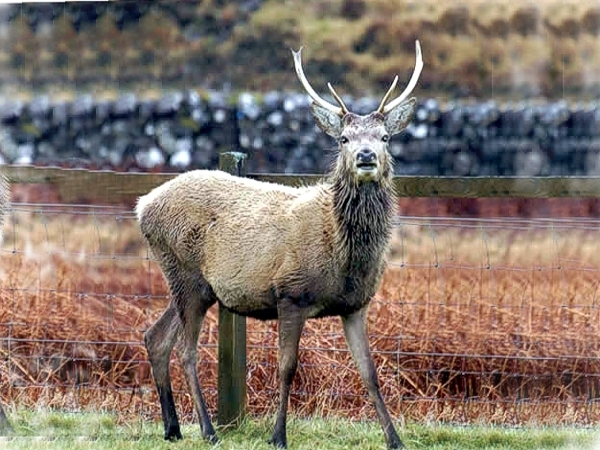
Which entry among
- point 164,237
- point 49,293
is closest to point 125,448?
point 164,237

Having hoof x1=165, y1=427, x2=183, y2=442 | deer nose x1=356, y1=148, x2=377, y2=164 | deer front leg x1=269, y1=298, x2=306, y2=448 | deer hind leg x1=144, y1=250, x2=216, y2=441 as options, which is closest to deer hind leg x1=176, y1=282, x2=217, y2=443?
deer hind leg x1=144, y1=250, x2=216, y2=441

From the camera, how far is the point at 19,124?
7973 mm

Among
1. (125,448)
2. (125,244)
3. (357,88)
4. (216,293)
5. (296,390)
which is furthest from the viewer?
(357,88)

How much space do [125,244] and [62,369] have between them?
5.10ft

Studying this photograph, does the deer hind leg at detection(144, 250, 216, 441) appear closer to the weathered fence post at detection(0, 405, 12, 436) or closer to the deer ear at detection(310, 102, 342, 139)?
the weathered fence post at detection(0, 405, 12, 436)

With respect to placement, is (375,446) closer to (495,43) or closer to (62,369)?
(62,369)

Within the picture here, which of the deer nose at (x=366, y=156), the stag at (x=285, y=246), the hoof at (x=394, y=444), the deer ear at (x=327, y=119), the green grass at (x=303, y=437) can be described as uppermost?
the deer ear at (x=327, y=119)

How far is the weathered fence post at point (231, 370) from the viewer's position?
4.53m

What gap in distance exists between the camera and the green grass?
407cm

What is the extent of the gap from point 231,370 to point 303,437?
501 millimetres

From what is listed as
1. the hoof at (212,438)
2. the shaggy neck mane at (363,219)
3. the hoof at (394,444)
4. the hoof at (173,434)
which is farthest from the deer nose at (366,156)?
the hoof at (173,434)

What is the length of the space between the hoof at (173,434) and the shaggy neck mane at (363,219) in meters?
1.01

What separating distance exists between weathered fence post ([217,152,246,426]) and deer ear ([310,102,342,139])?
0.97 m

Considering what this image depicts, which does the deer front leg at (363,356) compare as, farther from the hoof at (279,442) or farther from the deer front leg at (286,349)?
the hoof at (279,442)
